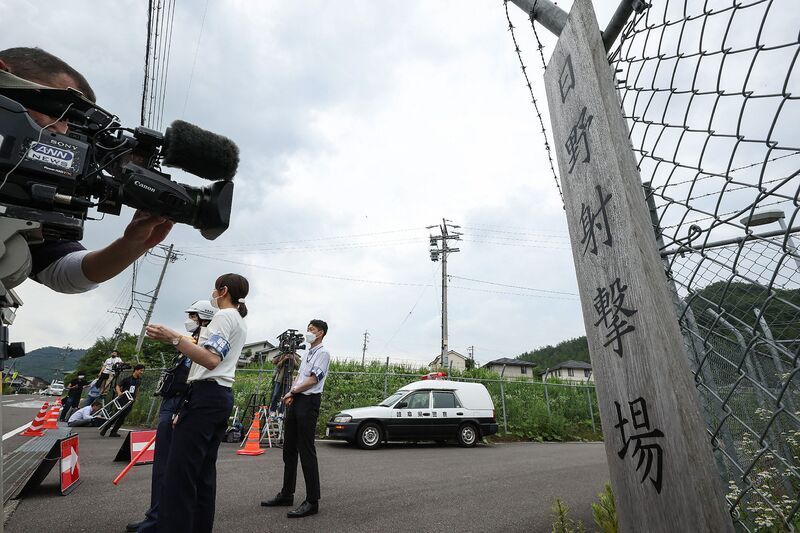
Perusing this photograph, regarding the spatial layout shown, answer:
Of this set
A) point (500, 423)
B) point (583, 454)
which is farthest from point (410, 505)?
point (500, 423)

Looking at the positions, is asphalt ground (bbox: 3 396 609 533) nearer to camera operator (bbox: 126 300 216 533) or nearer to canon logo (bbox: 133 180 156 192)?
camera operator (bbox: 126 300 216 533)

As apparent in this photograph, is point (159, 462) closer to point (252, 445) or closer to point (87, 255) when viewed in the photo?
point (87, 255)

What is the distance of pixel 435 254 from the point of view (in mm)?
26781

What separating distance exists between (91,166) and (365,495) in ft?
14.4

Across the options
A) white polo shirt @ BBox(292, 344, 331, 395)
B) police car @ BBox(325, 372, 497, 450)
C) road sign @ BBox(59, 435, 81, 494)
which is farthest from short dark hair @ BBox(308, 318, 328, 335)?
police car @ BBox(325, 372, 497, 450)

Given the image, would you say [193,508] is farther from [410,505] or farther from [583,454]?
[583,454]

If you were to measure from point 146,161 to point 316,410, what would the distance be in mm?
3048

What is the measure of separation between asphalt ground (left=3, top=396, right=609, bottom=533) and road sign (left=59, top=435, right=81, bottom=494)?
107mm

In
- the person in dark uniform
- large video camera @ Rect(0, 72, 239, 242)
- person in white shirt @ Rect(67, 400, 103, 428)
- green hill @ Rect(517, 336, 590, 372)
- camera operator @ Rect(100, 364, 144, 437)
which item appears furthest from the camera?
green hill @ Rect(517, 336, 590, 372)

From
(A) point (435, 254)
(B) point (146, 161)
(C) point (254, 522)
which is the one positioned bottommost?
(C) point (254, 522)

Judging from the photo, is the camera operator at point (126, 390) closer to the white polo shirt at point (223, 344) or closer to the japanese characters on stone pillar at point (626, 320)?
the white polo shirt at point (223, 344)

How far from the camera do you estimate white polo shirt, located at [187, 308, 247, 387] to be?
265 cm

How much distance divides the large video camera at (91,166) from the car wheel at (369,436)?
29.2 feet

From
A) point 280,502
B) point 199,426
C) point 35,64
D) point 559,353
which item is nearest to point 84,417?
point 280,502
